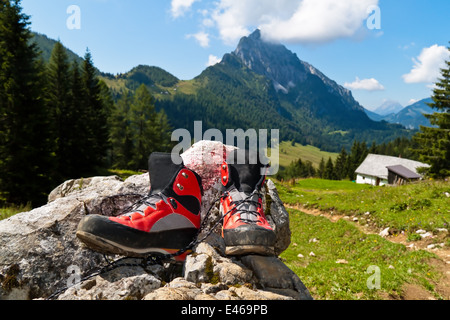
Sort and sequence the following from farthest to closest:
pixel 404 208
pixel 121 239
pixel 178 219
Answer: pixel 404 208, pixel 178 219, pixel 121 239

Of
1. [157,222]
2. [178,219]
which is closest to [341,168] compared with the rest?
[178,219]

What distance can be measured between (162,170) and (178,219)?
793 mm

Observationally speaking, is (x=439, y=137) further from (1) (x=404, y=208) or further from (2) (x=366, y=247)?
(2) (x=366, y=247)

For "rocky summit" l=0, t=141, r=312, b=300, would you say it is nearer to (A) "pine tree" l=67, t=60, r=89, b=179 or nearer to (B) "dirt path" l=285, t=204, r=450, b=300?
(B) "dirt path" l=285, t=204, r=450, b=300

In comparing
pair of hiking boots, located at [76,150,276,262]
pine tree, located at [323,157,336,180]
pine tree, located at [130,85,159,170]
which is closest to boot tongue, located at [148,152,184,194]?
pair of hiking boots, located at [76,150,276,262]

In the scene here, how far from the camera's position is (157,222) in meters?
3.02

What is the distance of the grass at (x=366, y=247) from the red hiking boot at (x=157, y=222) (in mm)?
4846

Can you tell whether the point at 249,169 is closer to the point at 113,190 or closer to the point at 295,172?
the point at 113,190

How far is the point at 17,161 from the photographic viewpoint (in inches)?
709

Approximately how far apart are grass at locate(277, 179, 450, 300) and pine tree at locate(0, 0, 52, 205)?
1912 cm

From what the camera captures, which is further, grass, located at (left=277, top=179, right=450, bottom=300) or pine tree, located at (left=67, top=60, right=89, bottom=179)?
pine tree, located at (left=67, top=60, right=89, bottom=179)

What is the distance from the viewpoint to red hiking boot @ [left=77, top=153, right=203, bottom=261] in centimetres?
268
